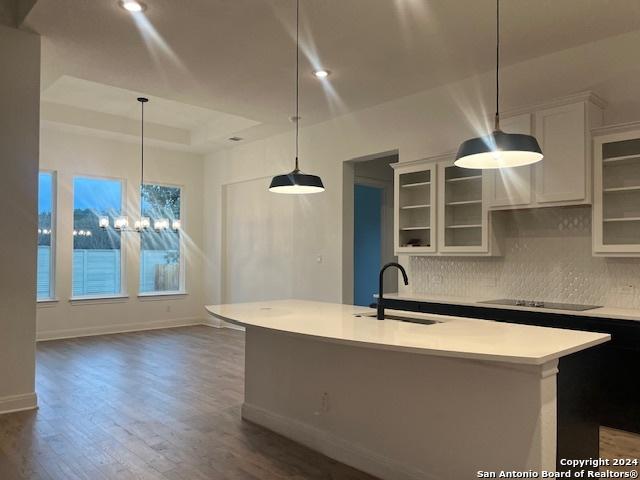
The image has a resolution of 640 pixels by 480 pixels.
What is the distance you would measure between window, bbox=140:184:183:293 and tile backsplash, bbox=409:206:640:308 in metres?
5.36

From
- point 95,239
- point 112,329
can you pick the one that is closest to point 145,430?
point 112,329

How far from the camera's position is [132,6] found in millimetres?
3520

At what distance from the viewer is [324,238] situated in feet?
21.5

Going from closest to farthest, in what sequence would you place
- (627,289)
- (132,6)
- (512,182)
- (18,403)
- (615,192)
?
1. (132,6)
2. (615,192)
3. (627,289)
4. (18,403)
5. (512,182)

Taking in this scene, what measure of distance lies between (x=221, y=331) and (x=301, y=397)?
4.91m

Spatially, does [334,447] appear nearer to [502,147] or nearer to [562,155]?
[502,147]

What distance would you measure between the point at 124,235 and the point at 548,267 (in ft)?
21.2

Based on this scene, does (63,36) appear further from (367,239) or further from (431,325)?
(367,239)

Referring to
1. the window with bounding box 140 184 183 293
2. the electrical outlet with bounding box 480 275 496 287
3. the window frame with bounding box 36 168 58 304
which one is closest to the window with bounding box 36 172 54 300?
the window frame with bounding box 36 168 58 304

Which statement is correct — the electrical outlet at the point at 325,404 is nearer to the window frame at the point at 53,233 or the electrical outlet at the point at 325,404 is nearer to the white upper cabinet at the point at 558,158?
the white upper cabinet at the point at 558,158

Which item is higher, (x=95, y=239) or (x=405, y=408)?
(x=95, y=239)

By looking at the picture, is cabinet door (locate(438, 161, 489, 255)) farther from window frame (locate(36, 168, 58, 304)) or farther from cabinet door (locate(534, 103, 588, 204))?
window frame (locate(36, 168, 58, 304))

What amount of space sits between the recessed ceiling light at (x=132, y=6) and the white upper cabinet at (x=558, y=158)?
3.08 meters

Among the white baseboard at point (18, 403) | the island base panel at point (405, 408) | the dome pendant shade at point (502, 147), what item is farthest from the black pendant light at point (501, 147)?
the white baseboard at point (18, 403)
